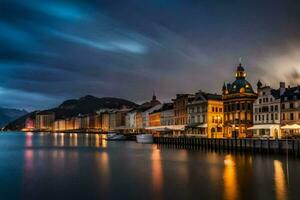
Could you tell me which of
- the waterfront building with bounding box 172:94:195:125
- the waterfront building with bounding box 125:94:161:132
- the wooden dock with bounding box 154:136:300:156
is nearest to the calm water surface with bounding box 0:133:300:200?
the wooden dock with bounding box 154:136:300:156

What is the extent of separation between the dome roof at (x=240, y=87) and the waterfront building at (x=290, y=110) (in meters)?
17.6

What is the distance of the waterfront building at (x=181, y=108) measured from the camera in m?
113

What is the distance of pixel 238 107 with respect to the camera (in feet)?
313

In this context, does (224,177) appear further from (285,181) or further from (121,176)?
(121,176)

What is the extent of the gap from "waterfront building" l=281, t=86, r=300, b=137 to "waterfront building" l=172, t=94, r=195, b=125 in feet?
121

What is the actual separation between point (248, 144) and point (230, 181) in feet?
108

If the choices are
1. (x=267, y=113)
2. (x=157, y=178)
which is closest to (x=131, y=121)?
(x=267, y=113)

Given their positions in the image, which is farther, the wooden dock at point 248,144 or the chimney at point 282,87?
the chimney at point 282,87

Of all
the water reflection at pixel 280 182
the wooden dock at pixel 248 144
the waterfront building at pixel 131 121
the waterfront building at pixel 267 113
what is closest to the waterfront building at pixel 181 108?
the wooden dock at pixel 248 144

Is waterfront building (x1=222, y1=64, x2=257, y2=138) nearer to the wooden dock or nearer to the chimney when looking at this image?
the wooden dock

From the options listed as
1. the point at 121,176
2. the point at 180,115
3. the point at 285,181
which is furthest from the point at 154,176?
the point at 180,115

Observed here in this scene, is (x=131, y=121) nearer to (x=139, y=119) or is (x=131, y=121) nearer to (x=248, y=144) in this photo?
(x=139, y=119)

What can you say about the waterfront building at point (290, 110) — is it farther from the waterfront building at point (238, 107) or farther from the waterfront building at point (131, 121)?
the waterfront building at point (131, 121)

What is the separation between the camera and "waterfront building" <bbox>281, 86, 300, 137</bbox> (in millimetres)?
74125
